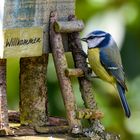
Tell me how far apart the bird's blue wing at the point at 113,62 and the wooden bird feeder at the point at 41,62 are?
394 millimetres

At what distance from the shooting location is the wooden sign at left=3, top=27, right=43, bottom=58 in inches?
201

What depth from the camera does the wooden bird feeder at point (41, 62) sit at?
5176mm

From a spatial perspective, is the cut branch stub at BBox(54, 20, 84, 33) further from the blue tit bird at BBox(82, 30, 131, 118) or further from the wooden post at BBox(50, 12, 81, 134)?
the blue tit bird at BBox(82, 30, 131, 118)

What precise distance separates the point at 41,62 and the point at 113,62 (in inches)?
24.5

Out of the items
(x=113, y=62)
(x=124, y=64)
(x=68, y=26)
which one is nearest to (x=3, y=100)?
(x=68, y=26)

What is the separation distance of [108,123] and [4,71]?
5.64ft

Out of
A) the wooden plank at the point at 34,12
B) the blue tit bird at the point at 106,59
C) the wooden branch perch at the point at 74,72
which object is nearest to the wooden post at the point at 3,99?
the wooden plank at the point at 34,12

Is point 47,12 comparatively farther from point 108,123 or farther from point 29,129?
point 108,123

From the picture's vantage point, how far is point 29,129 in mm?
5262

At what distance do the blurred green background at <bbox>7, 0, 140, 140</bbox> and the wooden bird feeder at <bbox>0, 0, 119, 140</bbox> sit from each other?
43.2 inches

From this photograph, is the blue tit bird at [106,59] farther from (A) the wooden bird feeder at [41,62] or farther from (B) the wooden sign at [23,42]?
(B) the wooden sign at [23,42]

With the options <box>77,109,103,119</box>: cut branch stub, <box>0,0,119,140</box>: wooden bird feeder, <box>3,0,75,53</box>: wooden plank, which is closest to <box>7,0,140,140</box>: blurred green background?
<box>0,0,119,140</box>: wooden bird feeder

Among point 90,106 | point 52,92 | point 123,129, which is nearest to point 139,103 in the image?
point 123,129

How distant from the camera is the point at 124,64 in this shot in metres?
6.77
